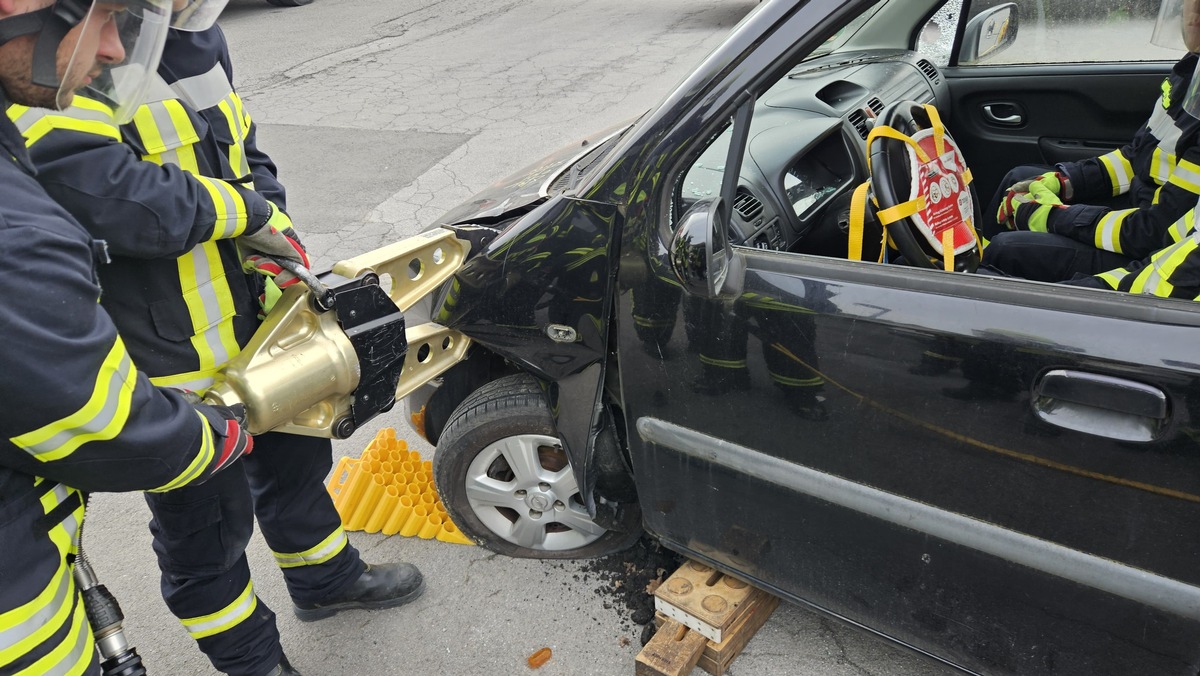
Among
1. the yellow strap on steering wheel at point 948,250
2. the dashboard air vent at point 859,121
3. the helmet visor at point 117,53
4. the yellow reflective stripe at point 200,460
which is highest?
the helmet visor at point 117,53

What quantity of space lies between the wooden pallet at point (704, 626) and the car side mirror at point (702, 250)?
86cm

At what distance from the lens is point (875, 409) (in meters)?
1.59

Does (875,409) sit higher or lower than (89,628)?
higher

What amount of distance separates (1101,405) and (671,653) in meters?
1.17

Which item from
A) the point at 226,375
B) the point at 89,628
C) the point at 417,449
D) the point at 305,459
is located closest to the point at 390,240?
the point at 417,449

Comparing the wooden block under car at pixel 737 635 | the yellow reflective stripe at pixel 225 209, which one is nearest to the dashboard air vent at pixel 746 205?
the wooden block under car at pixel 737 635

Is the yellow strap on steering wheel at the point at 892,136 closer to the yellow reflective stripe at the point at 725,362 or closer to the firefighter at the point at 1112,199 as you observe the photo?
the firefighter at the point at 1112,199

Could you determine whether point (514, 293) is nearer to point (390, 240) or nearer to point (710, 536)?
point (710, 536)

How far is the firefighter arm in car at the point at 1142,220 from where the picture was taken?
2.14 meters

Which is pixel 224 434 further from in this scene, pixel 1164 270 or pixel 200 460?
pixel 1164 270

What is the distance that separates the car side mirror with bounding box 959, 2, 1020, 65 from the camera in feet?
10.5

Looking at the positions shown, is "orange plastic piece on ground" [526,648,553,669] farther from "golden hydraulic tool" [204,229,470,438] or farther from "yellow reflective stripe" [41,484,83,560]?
"yellow reflective stripe" [41,484,83,560]

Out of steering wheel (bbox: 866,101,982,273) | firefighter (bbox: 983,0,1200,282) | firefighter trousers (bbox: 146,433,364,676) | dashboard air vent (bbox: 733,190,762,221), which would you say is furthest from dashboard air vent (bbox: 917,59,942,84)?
firefighter trousers (bbox: 146,433,364,676)

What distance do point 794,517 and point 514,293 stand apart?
87 cm
